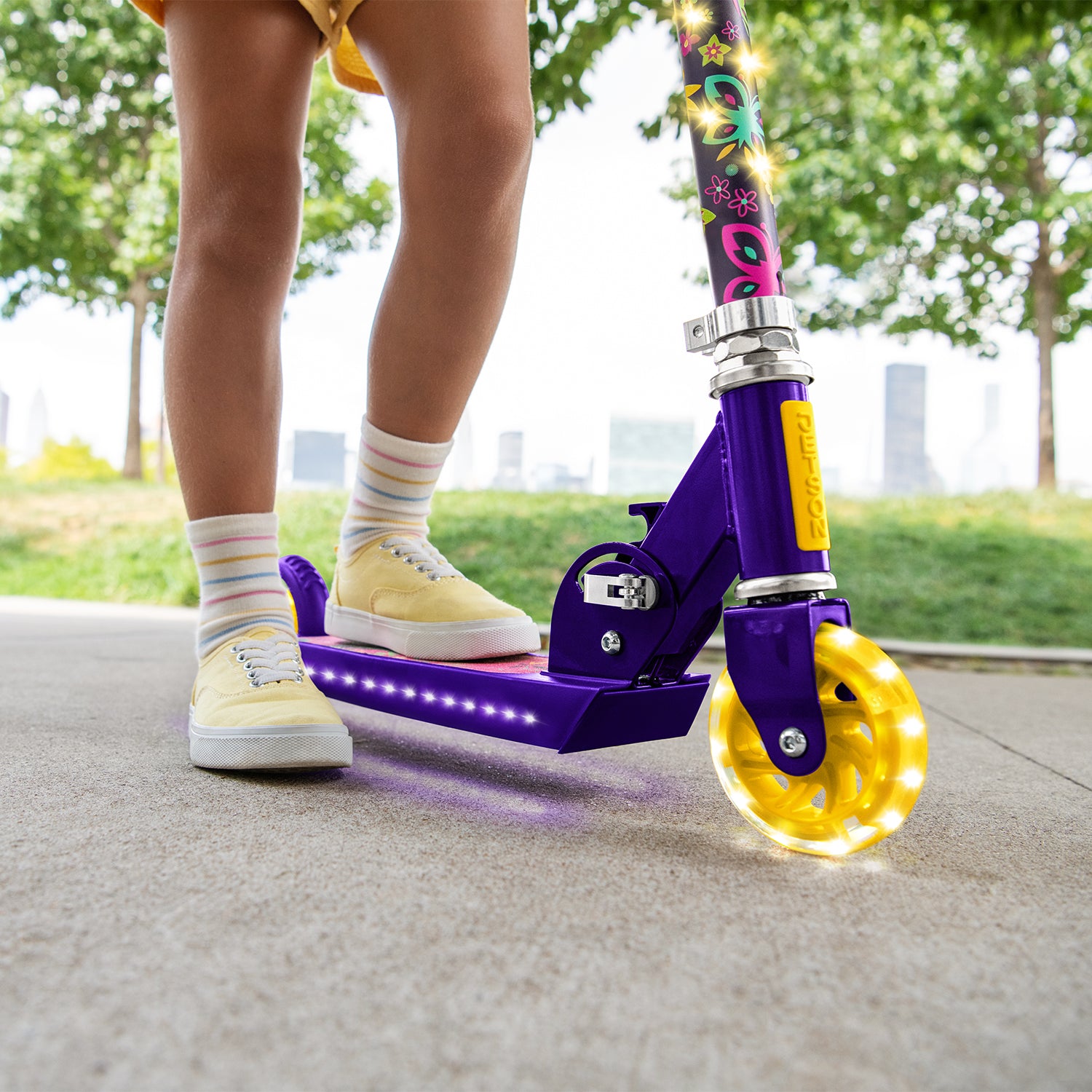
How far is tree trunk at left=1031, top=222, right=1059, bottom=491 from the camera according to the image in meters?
8.99

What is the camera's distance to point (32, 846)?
0.77 metres

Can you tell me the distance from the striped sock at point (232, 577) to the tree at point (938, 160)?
8.12 m

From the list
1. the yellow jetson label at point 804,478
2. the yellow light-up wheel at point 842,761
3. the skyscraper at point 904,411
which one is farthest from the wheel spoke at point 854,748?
the skyscraper at point 904,411

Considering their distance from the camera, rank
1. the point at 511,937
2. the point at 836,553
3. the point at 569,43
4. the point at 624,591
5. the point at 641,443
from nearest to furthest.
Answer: the point at 511,937
the point at 624,591
the point at 569,43
the point at 836,553
the point at 641,443

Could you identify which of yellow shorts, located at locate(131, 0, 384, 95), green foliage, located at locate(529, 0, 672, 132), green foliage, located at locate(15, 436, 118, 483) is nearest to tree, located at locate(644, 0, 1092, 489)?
green foliage, located at locate(529, 0, 672, 132)

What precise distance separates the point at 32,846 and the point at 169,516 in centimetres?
740

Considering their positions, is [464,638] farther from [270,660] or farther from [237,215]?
[237,215]

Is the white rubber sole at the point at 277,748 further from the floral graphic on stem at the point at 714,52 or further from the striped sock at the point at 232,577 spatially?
the floral graphic on stem at the point at 714,52

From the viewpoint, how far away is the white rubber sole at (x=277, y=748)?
1.04 m

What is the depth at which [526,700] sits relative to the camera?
1022 mm

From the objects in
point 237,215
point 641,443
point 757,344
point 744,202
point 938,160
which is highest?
point 938,160

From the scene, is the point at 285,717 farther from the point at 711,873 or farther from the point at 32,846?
the point at 711,873

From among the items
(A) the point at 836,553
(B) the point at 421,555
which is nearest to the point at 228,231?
(B) the point at 421,555

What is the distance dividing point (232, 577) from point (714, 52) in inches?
34.3
